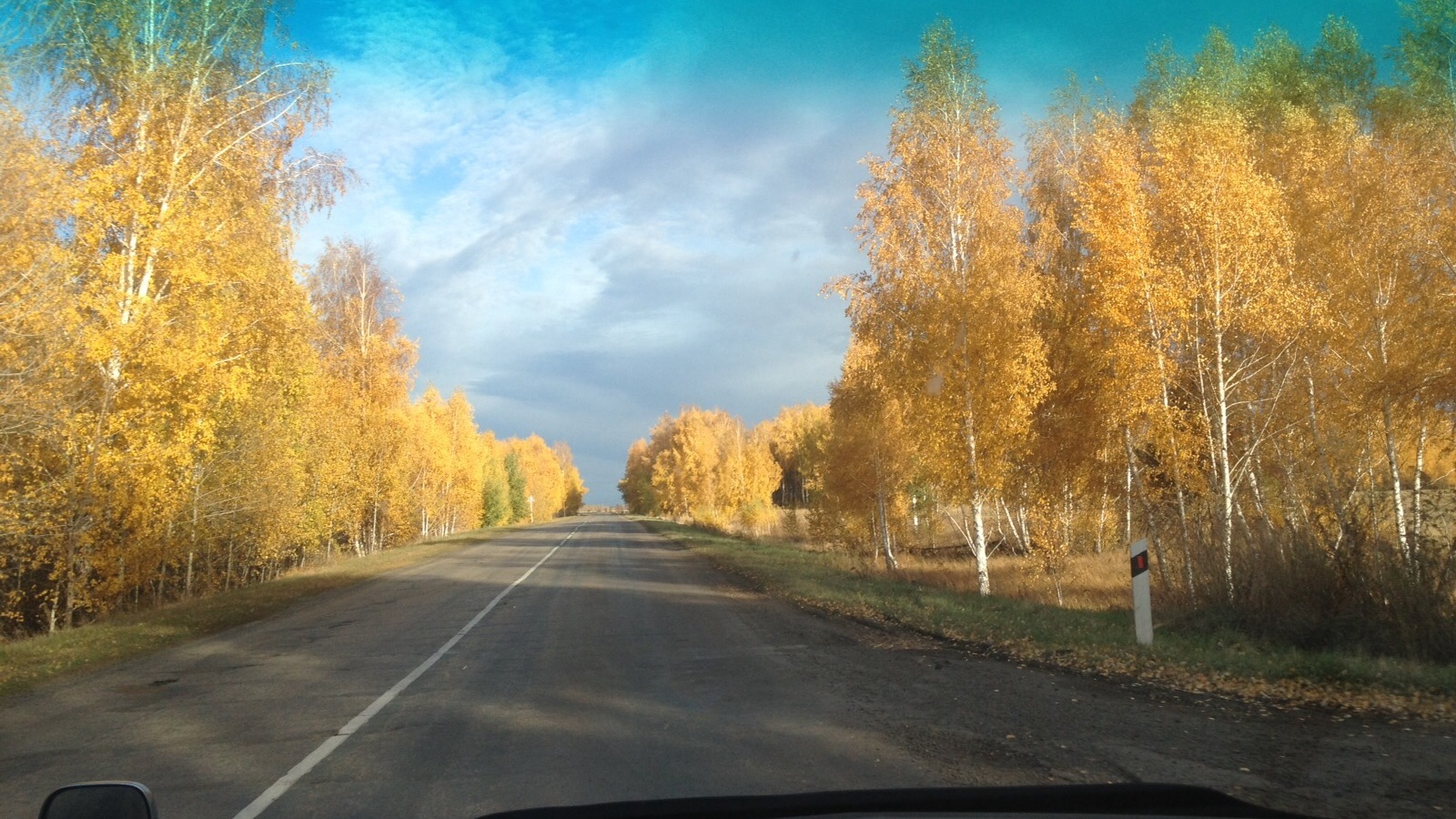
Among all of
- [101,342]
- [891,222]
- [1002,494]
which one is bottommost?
[1002,494]

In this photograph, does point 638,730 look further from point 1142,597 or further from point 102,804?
point 1142,597

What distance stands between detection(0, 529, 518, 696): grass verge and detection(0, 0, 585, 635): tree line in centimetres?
124

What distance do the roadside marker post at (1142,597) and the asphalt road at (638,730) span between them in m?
2.11

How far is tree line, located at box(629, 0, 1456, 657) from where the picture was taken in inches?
498

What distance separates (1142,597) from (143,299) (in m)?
16.6

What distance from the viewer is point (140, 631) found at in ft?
45.5

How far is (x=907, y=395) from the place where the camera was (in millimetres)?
19391

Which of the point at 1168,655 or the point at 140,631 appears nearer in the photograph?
the point at 1168,655

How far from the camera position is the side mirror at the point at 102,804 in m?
2.49

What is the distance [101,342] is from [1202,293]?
18.6 m

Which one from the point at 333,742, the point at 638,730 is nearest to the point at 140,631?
the point at 333,742

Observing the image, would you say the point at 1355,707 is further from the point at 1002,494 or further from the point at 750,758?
the point at 1002,494

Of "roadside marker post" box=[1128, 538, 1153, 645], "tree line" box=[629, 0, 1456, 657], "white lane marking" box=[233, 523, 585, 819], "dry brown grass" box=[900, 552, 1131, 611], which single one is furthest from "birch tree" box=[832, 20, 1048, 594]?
"white lane marking" box=[233, 523, 585, 819]

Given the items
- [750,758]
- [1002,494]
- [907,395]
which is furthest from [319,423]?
[750,758]
